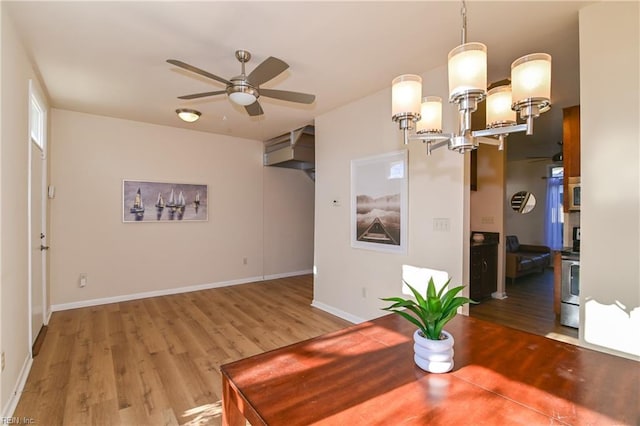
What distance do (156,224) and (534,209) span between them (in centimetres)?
820

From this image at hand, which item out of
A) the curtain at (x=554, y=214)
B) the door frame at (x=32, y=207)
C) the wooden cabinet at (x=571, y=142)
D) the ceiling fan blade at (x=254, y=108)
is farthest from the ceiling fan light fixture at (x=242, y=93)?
the curtain at (x=554, y=214)

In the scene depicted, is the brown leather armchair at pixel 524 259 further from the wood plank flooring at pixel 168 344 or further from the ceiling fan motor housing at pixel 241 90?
the ceiling fan motor housing at pixel 241 90

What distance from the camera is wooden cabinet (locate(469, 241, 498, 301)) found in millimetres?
4293

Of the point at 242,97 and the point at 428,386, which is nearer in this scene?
the point at 428,386

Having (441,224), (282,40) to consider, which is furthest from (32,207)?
(441,224)

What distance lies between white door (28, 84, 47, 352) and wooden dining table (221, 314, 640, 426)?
2.75 m

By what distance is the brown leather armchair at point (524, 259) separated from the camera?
5.36 metres

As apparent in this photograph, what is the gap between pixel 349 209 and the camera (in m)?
3.79

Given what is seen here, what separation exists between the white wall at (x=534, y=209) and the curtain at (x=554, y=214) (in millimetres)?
81

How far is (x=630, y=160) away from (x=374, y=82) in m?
2.10

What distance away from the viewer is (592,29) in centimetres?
191

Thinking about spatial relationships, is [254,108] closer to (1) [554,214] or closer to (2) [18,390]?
(2) [18,390]

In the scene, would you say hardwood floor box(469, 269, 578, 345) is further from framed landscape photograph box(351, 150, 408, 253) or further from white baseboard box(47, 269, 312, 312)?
white baseboard box(47, 269, 312, 312)

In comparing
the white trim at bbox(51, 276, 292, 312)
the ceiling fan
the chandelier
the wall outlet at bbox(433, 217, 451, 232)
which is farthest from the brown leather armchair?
the ceiling fan
